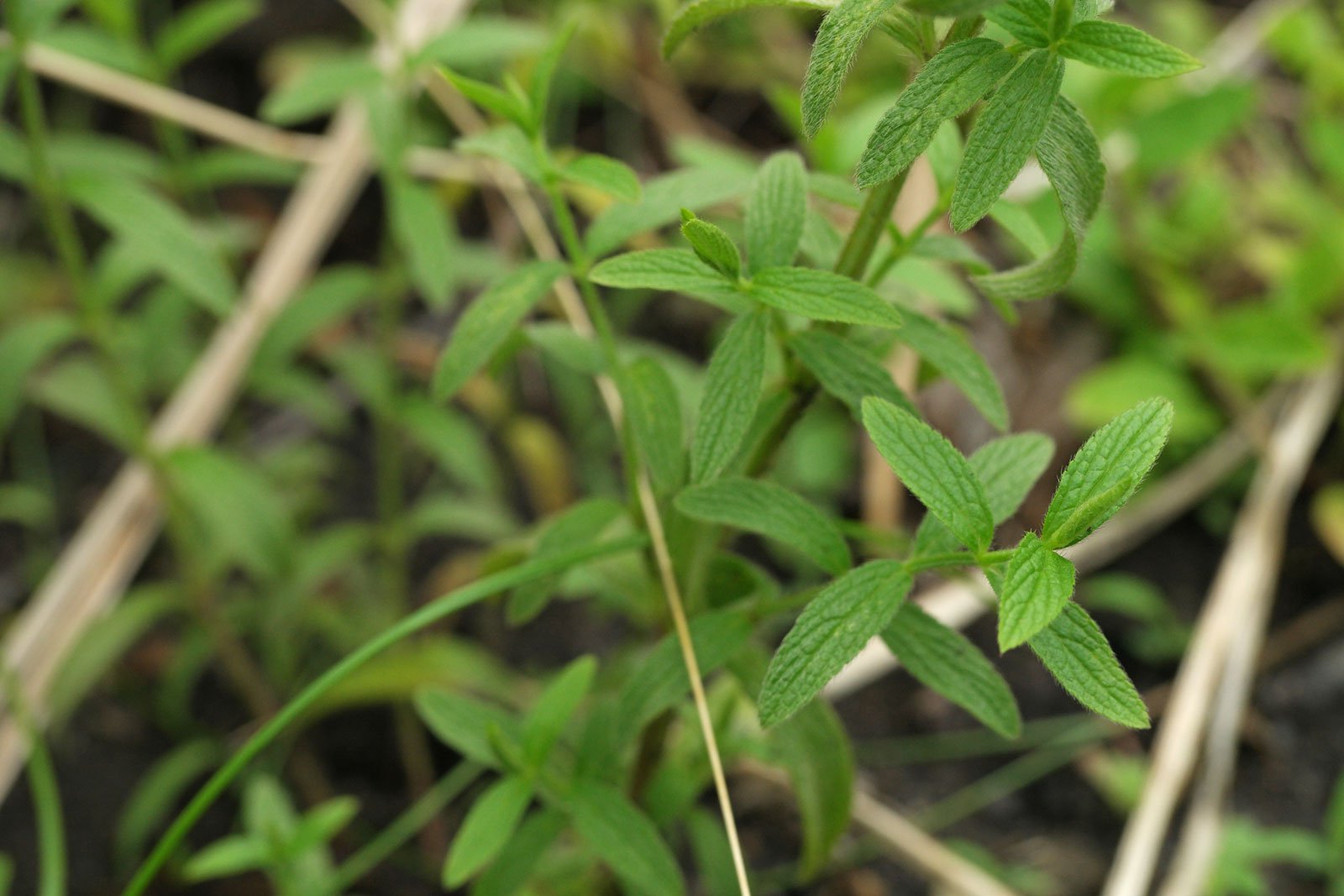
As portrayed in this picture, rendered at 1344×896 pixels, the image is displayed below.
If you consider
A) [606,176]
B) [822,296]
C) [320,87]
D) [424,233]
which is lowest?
[822,296]

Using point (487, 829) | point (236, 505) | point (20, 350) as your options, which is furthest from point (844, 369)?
point (20, 350)

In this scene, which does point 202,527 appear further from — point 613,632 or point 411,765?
point 613,632

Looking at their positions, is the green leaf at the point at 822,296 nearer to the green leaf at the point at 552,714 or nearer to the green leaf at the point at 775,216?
the green leaf at the point at 775,216

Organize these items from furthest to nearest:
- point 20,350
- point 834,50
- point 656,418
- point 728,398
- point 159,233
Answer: point 20,350 < point 159,233 < point 656,418 < point 728,398 < point 834,50

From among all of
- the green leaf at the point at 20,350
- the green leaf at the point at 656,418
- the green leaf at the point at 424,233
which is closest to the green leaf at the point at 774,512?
the green leaf at the point at 656,418

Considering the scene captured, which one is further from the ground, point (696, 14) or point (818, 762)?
point (696, 14)

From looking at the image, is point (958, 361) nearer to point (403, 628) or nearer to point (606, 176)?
point (606, 176)

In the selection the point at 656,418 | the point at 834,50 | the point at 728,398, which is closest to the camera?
the point at 834,50
